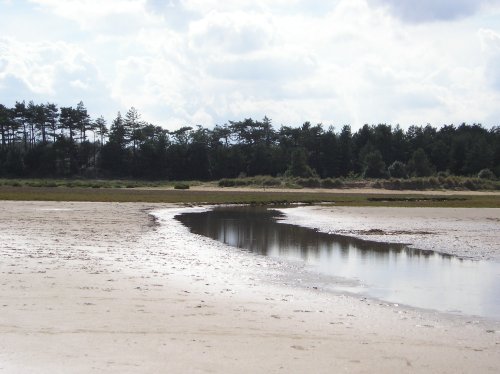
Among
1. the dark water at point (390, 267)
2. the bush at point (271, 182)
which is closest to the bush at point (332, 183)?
the bush at point (271, 182)

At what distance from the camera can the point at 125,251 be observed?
20859 millimetres

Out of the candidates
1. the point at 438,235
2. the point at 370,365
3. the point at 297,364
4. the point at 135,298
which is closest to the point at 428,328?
the point at 370,365

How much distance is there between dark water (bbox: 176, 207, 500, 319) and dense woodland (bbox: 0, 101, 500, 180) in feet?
256

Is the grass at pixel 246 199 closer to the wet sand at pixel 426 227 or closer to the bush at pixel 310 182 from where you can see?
the wet sand at pixel 426 227

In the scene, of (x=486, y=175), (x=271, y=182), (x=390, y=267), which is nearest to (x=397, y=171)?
(x=486, y=175)

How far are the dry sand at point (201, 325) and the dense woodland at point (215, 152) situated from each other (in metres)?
91.0

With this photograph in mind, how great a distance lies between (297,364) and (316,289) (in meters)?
6.83

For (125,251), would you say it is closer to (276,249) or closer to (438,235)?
(276,249)

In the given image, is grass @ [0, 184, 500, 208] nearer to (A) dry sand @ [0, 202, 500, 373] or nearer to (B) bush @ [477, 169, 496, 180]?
(B) bush @ [477, 169, 496, 180]

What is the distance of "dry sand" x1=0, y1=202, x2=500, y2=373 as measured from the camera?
8297 millimetres

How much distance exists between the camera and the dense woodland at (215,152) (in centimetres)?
11288

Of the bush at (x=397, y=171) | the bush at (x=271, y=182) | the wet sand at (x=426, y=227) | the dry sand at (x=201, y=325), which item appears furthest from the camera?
the bush at (x=397, y=171)

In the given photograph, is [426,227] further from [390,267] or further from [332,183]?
[332,183]

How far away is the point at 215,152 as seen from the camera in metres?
123
